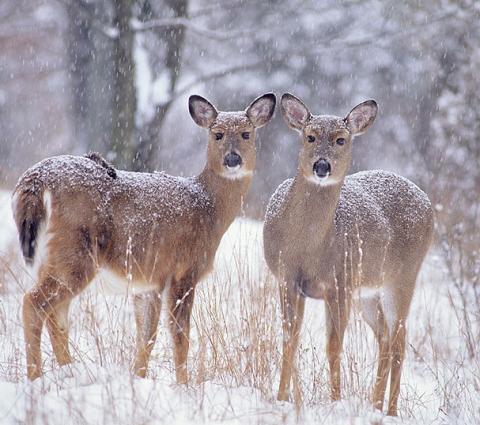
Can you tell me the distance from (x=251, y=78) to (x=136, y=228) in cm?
1291

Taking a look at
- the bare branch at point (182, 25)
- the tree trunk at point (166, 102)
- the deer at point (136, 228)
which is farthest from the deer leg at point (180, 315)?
the bare branch at point (182, 25)

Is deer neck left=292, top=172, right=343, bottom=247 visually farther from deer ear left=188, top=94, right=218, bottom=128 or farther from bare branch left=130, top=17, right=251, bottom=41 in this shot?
bare branch left=130, top=17, right=251, bottom=41

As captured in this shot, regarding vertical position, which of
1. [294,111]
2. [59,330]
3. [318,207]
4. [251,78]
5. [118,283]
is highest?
[251,78]

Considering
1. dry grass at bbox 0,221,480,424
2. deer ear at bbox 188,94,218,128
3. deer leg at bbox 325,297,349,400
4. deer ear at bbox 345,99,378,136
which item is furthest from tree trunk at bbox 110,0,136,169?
deer leg at bbox 325,297,349,400

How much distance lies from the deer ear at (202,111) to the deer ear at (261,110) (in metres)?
0.26

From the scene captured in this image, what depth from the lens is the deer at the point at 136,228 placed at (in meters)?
5.21

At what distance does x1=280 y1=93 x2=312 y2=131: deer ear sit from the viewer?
5707 millimetres

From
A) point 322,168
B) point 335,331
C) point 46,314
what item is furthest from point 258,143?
point 46,314

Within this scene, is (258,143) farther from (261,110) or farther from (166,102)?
(261,110)

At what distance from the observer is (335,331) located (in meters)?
5.39

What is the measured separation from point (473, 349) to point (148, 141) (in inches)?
257

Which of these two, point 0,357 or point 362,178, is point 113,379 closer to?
point 0,357

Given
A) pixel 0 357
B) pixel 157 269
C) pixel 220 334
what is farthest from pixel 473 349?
pixel 0 357

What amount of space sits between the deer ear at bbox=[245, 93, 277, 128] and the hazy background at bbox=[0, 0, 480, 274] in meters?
2.97
